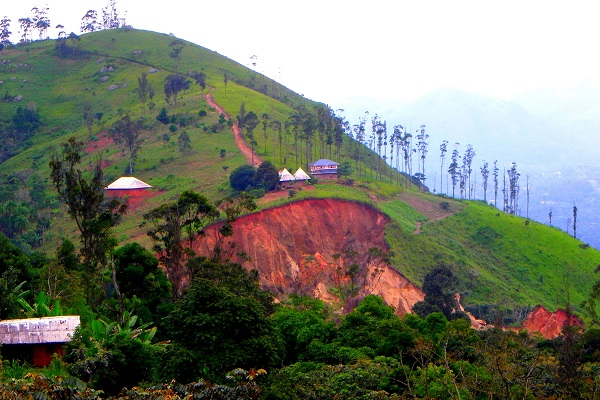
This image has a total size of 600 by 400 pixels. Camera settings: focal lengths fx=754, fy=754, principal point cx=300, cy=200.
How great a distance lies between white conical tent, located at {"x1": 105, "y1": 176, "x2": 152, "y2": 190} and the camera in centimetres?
7844

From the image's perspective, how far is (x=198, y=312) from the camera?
984 inches

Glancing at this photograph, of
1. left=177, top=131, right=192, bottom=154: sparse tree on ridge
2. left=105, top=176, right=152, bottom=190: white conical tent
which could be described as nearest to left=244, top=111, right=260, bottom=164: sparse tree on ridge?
left=177, top=131, right=192, bottom=154: sparse tree on ridge

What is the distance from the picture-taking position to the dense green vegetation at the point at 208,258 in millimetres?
23922

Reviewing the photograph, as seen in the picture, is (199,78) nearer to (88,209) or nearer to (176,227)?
(176,227)

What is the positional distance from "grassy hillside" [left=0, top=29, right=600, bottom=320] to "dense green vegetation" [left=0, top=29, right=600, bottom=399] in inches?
11.9

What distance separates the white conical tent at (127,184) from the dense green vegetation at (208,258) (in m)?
1.85

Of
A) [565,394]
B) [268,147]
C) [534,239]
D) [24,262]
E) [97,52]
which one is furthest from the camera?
[97,52]

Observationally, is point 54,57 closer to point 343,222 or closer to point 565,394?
point 343,222

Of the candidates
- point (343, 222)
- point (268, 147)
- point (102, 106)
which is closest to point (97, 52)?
point (102, 106)

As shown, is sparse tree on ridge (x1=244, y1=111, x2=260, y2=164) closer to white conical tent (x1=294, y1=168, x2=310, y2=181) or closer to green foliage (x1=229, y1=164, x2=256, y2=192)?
white conical tent (x1=294, y1=168, x2=310, y2=181)

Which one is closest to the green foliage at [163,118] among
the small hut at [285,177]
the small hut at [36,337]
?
the small hut at [285,177]

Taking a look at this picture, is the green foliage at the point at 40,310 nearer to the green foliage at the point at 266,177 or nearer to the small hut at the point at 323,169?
the green foliage at the point at 266,177

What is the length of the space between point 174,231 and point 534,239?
158ft

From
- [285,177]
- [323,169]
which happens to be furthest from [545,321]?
[323,169]
